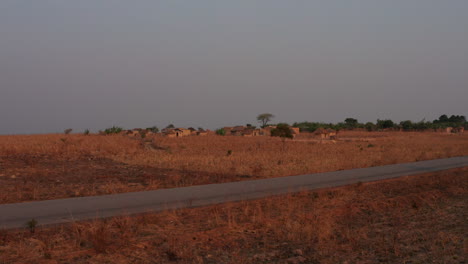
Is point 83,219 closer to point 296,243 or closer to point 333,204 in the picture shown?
point 296,243

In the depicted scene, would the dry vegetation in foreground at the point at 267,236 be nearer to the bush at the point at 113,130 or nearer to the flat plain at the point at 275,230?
the flat plain at the point at 275,230

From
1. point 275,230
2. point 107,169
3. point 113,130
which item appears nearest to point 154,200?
point 275,230

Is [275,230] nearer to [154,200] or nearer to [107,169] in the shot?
[154,200]

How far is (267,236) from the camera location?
946 cm

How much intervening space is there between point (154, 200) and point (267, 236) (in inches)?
178

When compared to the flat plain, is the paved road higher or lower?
higher

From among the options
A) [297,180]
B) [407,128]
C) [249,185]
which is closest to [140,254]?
[249,185]

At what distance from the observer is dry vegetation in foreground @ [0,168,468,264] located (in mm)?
7734

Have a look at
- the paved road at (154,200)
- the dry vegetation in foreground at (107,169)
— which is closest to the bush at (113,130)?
the dry vegetation in foreground at (107,169)

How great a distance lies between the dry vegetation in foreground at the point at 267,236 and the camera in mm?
7734

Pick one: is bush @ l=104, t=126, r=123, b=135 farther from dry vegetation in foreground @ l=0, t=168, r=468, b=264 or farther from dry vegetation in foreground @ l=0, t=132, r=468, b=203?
dry vegetation in foreground @ l=0, t=168, r=468, b=264

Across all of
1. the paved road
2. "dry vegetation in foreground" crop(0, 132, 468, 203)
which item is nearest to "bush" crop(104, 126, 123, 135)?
"dry vegetation in foreground" crop(0, 132, 468, 203)

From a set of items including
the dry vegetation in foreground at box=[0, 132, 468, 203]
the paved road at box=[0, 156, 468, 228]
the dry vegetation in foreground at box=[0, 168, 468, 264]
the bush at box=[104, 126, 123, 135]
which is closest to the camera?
the dry vegetation in foreground at box=[0, 168, 468, 264]

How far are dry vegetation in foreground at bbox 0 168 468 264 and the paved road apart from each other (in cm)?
84
